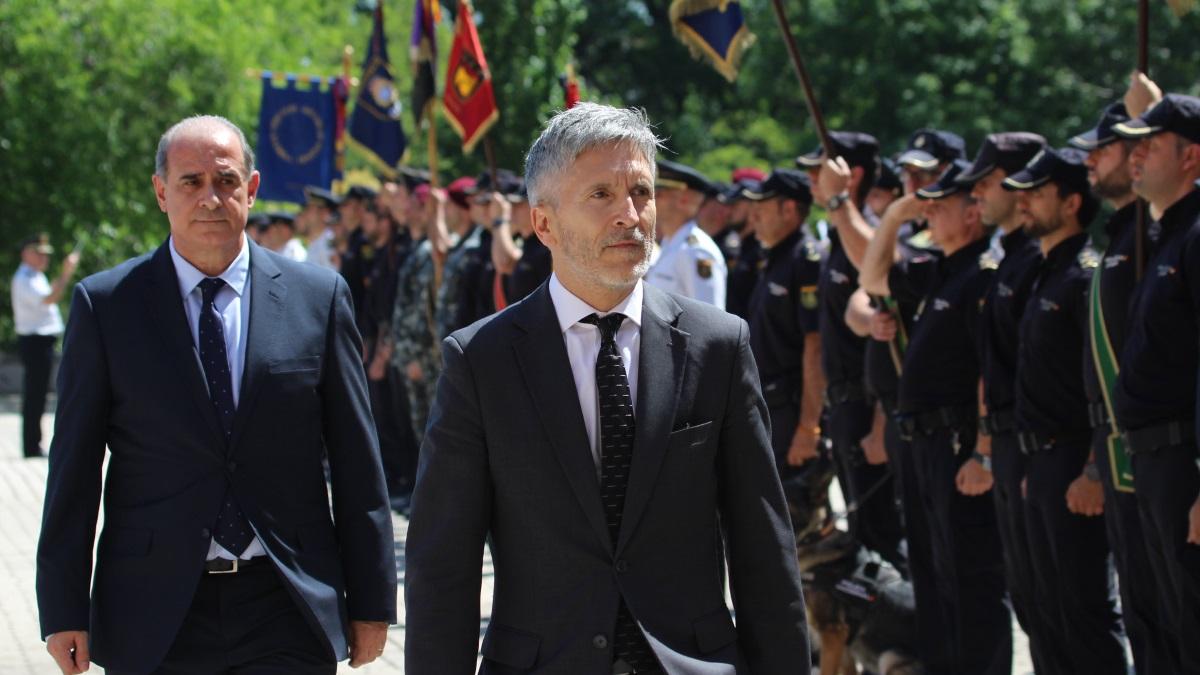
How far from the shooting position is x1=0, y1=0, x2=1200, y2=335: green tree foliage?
2488 cm

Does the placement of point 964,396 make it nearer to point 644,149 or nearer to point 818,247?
point 818,247

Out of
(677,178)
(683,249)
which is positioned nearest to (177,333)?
(683,249)

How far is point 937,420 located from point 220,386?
376cm

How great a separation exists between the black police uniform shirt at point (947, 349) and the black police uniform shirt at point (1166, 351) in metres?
1.59

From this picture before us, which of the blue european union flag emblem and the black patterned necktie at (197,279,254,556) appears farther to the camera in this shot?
the blue european union flag emblem

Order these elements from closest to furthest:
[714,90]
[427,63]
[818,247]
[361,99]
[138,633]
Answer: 1. [138,633]
2. [818,247]
3. [427,63]
4. [361,99]
5. [714,90]

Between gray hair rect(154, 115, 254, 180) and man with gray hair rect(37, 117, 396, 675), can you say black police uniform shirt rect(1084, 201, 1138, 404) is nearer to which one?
man with gray hair rect(37, 117, 396, 675)

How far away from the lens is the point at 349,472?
15.0 feet

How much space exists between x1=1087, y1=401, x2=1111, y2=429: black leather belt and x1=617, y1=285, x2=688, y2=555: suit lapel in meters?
2.94

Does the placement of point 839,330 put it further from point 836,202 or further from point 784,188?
point 784,188

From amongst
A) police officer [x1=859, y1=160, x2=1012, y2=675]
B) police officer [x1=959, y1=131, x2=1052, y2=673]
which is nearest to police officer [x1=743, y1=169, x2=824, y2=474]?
police officer [x1=859, y1=160, x2=1012, y2=675]

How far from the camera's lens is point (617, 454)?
11.6 feet

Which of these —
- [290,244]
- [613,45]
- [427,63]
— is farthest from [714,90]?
[427,63]

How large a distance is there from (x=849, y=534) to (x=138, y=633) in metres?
4.00
